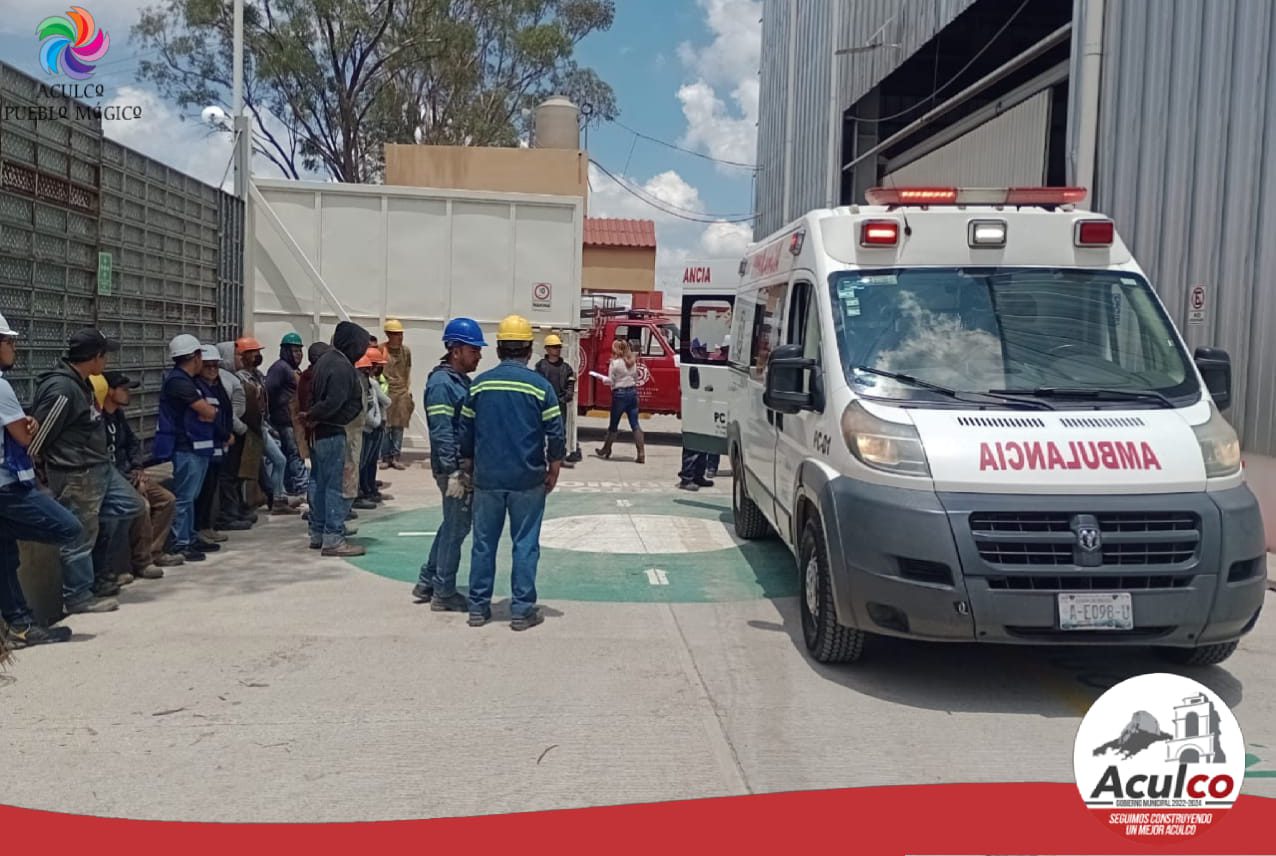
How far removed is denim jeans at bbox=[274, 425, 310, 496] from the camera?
11172 mm

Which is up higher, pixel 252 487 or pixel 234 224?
pixel 234 224

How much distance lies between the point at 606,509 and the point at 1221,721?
24.2ft

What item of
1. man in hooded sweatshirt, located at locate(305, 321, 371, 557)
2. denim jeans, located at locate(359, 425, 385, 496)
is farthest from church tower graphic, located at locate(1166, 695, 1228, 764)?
denim jeans, located at locate(359, 425, 385, 496)

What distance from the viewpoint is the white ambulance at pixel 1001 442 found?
16.8 ft

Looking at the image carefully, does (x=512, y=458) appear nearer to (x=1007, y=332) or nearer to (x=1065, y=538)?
(x=1007, y=332)

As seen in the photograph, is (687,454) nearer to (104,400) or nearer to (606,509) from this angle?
(606,509)

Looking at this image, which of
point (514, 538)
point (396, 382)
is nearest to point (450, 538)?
point (514, 538)

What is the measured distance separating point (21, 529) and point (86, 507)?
2.17ft

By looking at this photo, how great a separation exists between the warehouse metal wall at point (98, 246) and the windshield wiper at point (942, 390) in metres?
5.91

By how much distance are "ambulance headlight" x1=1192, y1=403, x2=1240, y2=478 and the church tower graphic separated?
1277 millimetres

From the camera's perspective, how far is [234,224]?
13.5 m

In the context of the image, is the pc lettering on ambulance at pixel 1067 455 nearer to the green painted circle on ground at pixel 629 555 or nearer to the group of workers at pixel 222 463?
the group of workers at pixel 222 463

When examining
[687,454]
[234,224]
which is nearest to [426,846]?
[687,454]

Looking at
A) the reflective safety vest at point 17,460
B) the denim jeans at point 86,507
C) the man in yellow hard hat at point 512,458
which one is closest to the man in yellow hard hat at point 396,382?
the denim jeans at point 86,507
